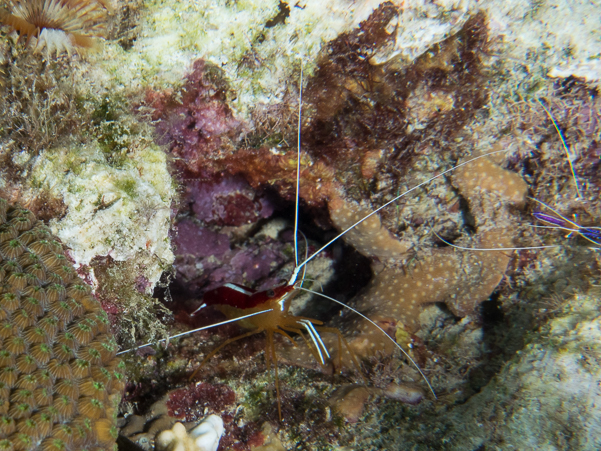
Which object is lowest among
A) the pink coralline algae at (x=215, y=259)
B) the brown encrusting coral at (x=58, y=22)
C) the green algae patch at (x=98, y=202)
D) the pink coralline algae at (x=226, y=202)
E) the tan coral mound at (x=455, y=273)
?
the tan coral mound at (x=455, y=273)

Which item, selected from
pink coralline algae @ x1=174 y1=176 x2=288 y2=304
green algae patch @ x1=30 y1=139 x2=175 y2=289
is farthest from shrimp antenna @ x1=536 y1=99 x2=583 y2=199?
green algae patch @ x1=30 y1=139 x2=175 y2=289

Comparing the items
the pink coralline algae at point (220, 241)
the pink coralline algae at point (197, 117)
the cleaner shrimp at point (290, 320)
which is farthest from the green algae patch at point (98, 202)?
the pink coralline algae at point (220, 241)

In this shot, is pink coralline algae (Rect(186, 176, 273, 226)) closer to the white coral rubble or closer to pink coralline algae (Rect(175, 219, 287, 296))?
pink coralline algae (Rect(175, 219, 287, 296))

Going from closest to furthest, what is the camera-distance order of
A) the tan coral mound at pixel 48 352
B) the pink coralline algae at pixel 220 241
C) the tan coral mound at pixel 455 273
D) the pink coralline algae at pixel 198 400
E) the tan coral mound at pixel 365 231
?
the tan coral mound at pixel 48 352, the pink coralline algae at pixel 198 400, the tan coral mound at pixel 455 273, the tan coral mound at pixel 365 231, the pink coralline algae at pixel 220 241

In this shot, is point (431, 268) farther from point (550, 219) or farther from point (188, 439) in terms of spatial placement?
point (188, 439)

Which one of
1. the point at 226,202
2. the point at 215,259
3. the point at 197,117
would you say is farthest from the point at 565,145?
the point at 215,259

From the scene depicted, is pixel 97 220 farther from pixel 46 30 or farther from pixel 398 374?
pixel 398 374

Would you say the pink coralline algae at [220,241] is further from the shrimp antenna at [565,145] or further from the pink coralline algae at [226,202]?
the shrimp antenna at [565,145]
